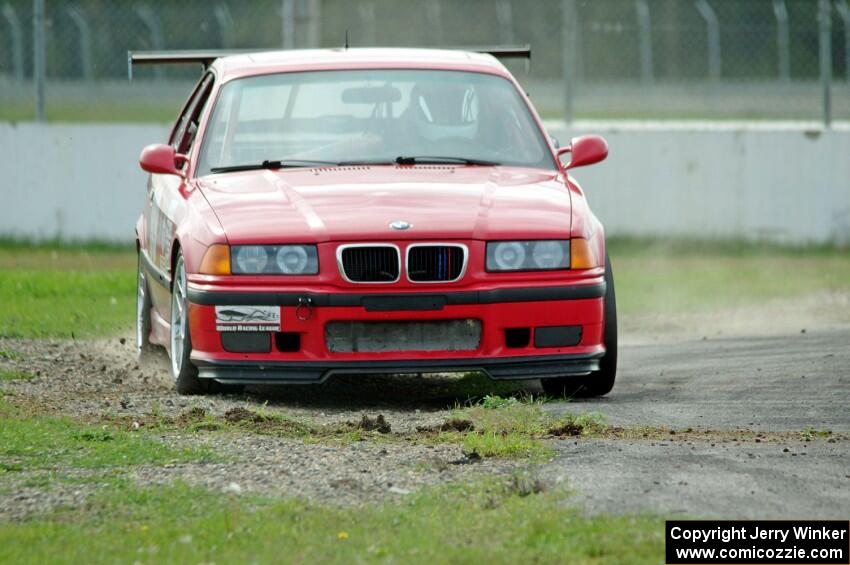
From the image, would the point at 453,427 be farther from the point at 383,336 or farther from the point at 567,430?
the point at 383,336

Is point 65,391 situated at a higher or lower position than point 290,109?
lower

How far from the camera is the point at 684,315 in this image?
11.8 meters

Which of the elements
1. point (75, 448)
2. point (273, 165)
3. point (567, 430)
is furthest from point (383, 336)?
point (75, 448)

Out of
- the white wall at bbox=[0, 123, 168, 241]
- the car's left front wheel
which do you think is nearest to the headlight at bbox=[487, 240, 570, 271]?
the car's left front wheel

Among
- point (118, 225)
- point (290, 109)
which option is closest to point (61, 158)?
point (118, 225)

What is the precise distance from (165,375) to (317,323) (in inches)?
76.6

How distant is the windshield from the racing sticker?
1.22 metres

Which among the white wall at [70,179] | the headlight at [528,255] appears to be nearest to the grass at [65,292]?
the white wall at [70,179]

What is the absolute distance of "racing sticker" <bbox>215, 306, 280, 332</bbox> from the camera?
23.5 ft

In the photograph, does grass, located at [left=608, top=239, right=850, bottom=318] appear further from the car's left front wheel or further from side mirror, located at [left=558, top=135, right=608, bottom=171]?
the car's left front wheel

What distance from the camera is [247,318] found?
23.5 feet

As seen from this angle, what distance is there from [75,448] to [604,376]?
258 cm

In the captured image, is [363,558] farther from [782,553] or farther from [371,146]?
[371,146]

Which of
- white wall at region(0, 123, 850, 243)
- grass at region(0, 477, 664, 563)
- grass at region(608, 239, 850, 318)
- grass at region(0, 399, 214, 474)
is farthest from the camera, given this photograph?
white wall at region(0, 123, 850, 243)
